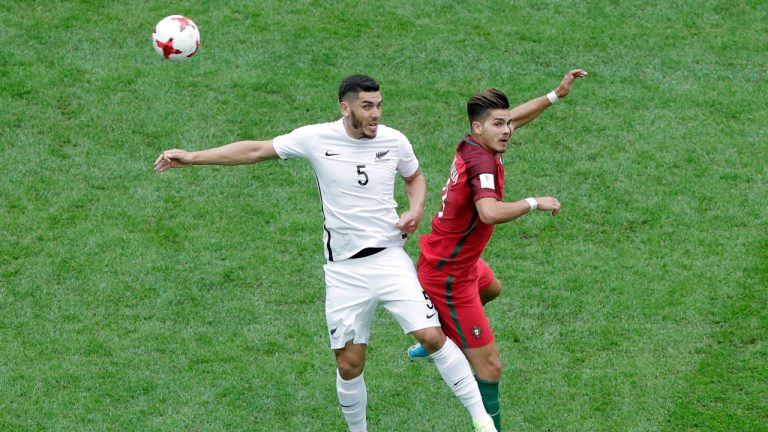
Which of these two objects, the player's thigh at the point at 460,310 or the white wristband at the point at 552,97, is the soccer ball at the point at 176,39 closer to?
the white wristband at the point at 552,97

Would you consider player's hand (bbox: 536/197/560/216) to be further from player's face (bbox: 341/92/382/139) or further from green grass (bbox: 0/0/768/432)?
green grass (bbox: 0/0/768/432)

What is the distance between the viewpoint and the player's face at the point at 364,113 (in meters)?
9.92

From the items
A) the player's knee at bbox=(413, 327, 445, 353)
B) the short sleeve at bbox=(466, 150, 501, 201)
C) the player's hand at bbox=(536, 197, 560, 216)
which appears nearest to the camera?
the player's hand at bbox=(536, 197, 560, 216)

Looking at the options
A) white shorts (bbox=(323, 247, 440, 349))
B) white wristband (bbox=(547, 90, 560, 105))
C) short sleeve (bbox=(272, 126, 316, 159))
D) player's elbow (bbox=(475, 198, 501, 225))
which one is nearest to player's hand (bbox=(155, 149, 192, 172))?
short sleeve (bbox=(272, 126, 316, 159))

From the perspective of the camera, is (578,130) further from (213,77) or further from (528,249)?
(213,77)

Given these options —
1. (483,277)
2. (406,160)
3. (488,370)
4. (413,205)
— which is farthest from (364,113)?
(488,370)

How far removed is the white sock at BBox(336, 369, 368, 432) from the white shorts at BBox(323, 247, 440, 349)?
1.08ft

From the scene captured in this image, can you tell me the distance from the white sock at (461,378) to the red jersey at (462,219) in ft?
2.30

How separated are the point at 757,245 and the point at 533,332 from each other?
310cm

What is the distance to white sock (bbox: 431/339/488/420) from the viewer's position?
32.3 ft

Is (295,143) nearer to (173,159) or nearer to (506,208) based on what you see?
(173,159)

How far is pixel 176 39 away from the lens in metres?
12.7

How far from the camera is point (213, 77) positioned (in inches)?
671

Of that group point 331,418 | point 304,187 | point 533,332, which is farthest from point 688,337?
point 304,187
